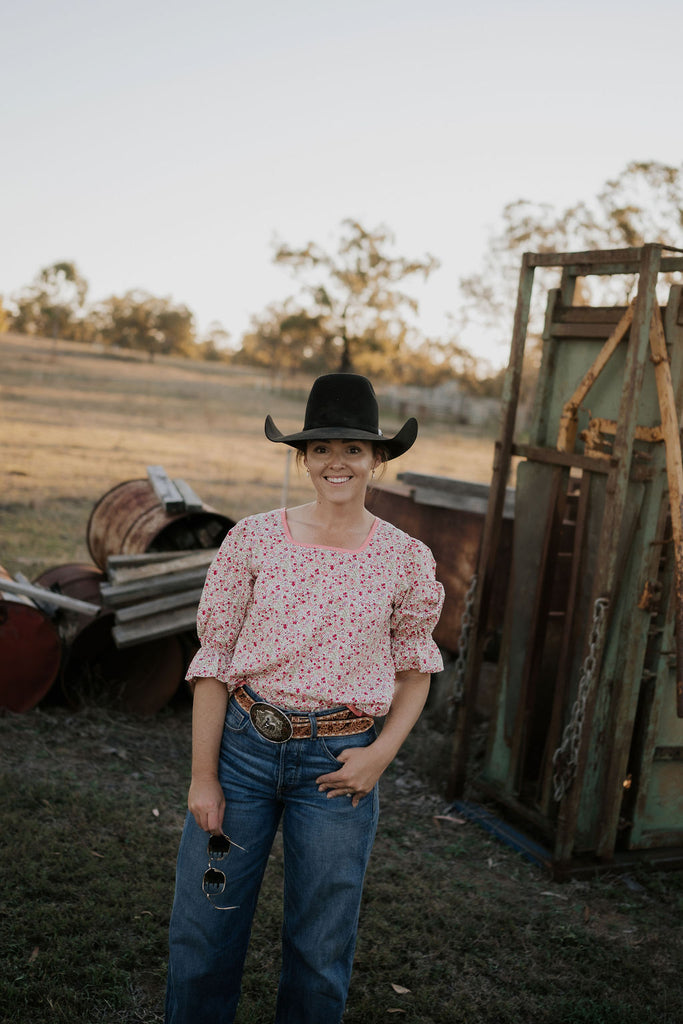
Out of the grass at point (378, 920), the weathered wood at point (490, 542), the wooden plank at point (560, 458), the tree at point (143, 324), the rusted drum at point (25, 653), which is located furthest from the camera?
the tree at point (143, 324)

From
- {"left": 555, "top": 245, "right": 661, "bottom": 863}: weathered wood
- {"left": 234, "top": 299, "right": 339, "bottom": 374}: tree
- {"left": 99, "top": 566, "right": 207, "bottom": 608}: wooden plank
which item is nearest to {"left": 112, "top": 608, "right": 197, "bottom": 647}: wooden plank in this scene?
{"left": 99, "top": 566, "right": 207, "bottom": 608}: wooden plank

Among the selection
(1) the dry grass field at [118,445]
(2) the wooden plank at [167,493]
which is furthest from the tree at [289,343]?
(2) the wooden plank at [167,493]

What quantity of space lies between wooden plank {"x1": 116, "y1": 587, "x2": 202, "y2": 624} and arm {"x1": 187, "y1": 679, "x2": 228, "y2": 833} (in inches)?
139

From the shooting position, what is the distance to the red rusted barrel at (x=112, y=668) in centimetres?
614

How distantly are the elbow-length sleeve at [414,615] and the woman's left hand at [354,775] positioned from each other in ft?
0.87

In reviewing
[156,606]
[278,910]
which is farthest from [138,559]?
[278,910]

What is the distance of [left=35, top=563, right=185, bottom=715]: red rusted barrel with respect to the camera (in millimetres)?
6141

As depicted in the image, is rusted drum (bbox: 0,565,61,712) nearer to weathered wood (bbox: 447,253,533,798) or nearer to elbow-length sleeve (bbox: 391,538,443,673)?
weathered wood (bbox: 447,253,533,798)

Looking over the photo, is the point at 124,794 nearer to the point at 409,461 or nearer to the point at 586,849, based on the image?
the point at 586,849

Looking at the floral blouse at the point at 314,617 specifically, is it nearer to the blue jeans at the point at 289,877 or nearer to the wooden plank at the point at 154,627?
the blue jeans at the point at 289,877

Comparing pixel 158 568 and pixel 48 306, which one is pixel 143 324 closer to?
pixel 48 306

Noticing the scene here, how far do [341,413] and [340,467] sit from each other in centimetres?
15

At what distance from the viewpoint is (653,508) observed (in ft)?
14.8

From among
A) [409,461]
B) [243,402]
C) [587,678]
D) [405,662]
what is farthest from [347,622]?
[243,402]
